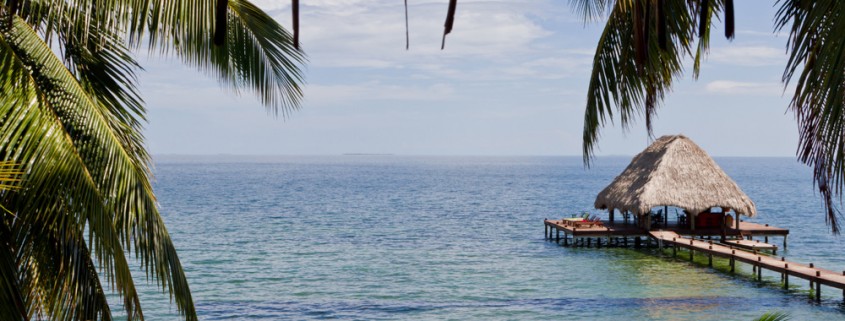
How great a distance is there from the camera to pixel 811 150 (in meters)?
3.33

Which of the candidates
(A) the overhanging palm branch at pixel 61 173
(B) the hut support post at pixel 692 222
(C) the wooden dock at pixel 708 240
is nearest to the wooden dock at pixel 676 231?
(C) the wooden dock at pixel 708 240

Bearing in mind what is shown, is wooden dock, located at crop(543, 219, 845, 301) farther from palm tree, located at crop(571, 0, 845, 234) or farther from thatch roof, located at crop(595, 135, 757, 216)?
palm tree, located at crop(571, 0, 845, 234)

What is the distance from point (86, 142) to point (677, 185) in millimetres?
28642

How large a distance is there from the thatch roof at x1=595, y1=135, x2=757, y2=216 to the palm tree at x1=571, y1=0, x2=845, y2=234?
26.0 meters

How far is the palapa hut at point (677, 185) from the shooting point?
102ft

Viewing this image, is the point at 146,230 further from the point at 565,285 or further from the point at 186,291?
the point at 565,285

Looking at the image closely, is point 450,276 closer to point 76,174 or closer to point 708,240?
point 708,240

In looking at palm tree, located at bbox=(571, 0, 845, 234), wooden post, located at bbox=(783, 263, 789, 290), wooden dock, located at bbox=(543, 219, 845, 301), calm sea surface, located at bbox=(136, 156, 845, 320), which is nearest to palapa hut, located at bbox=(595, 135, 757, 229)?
wooden dock, located at bbox=(543, 219, 845, 301)

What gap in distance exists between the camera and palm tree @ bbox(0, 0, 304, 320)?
511 centimetres

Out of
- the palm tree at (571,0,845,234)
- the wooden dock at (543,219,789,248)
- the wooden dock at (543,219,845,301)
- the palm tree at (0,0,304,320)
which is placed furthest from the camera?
the wooden dock at (543,219,789,248)

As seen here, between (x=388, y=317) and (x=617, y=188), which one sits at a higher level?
(x=617, y=188)

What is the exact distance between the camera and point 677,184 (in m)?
31.8

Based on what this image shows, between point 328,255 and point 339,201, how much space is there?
45725mm

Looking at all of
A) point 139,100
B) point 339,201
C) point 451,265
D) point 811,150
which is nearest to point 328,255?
point 451,265
